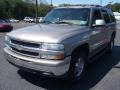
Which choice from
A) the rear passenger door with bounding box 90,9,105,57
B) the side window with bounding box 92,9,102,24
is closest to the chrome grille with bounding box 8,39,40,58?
the rear passenger door with bounding box 90,9,105,57

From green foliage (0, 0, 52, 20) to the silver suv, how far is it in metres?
63.3

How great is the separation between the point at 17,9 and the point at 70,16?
72087mm

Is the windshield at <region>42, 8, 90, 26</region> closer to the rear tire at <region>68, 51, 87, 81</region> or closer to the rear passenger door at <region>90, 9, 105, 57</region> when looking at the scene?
the rear passenger door at <region>90, 9, 105, 57</region>

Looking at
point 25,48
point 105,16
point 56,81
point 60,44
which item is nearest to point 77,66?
point 56,81

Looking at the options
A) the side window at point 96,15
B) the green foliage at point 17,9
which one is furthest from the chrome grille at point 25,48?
the green foliage at point 17,9

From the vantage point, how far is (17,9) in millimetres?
76625

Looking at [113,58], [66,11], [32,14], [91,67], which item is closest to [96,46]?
[91,67]

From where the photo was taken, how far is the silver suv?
4934 mm

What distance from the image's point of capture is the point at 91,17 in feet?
21.7

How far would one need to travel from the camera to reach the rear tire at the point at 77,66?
5.46 m

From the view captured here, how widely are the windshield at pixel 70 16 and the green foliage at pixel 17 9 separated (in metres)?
63.0

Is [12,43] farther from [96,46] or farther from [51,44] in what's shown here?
[96,46]

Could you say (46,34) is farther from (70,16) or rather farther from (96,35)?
(96,35)

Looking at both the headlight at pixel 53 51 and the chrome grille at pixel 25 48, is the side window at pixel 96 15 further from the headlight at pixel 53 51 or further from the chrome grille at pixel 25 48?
the chrome grille at pixel 25 48
